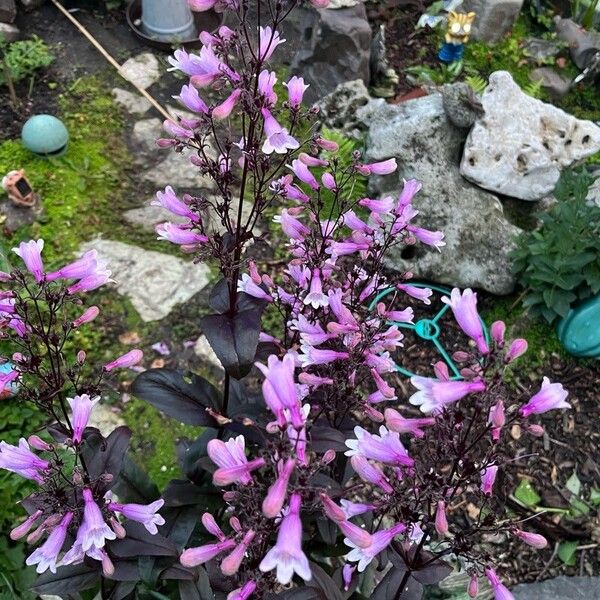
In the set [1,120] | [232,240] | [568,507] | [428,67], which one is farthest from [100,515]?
[428,67]

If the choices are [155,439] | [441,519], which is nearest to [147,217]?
[155,439]

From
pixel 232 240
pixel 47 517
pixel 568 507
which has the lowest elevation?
pixel 568 507

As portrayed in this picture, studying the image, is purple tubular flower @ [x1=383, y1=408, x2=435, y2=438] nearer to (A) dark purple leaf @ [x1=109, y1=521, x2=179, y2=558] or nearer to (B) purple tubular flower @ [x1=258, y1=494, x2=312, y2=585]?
(B) purple tubular flower @ [x1=258, y1=494, x2=312, y2=585]

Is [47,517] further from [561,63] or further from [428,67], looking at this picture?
[561,63]

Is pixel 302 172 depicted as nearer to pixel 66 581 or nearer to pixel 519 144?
pixel 66 581

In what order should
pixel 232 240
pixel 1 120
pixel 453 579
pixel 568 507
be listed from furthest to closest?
pixel 1 120
pixel 568 507
pixel 453 579
pixel 232 240

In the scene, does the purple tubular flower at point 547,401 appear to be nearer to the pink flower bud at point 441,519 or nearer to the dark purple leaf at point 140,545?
the pink flower bud at point 441,519

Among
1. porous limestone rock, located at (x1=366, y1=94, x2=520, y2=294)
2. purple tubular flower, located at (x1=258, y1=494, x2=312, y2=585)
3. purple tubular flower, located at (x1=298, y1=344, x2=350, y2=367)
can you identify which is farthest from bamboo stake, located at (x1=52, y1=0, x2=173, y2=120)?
purple tubular flower, located at (x1=258, y1=494, x2=312, y2=585)
